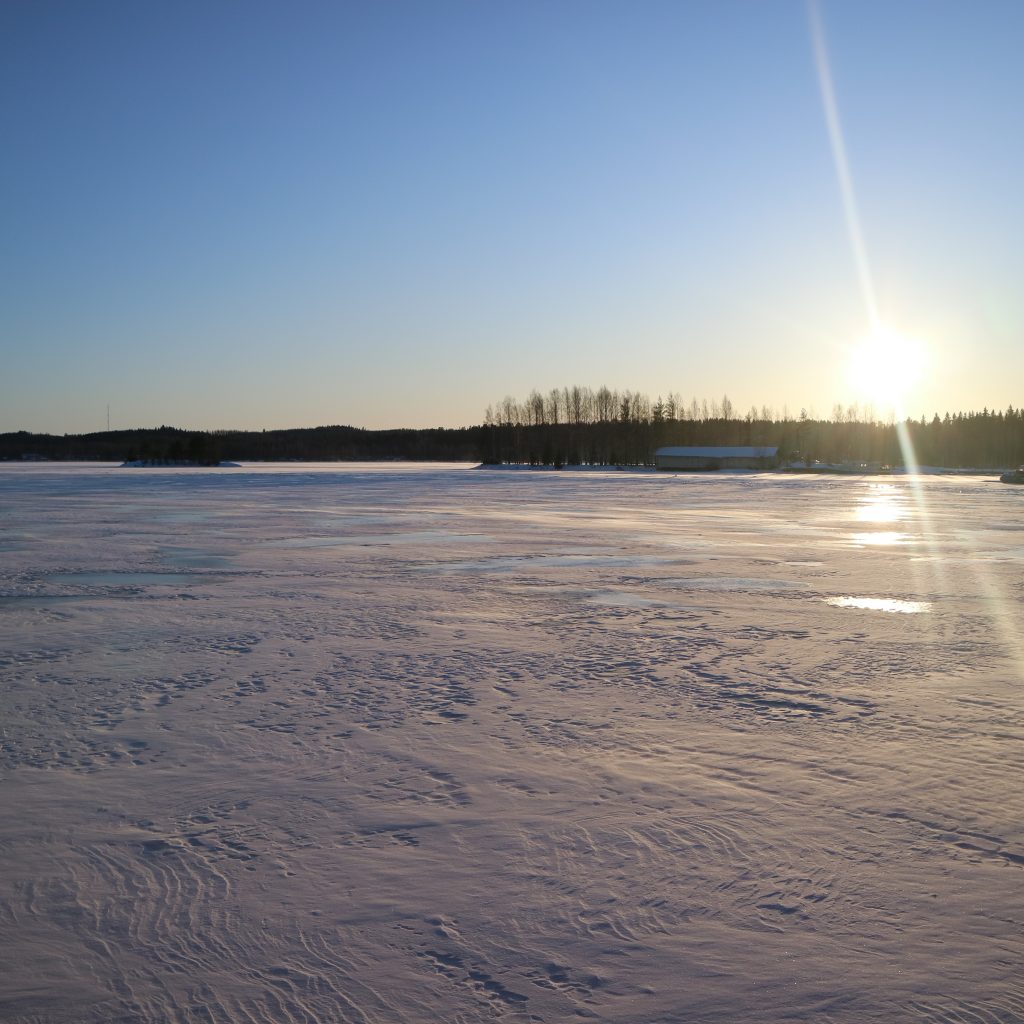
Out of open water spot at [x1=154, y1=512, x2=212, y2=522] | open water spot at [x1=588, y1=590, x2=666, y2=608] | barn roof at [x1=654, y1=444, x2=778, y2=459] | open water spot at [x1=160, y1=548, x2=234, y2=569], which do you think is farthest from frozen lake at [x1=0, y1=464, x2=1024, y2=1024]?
barn roof at [x1=654, y1=444, x2=778, y2=459]

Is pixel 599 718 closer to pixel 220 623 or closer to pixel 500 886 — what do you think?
pixel 500 886

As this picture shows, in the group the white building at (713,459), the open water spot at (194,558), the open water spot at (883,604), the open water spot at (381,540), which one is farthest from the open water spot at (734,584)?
the white building at (713,459)

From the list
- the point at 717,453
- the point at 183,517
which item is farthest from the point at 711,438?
the point at 183,517

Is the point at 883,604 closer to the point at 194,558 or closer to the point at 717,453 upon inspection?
the point at 194,558

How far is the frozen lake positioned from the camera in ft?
9.00

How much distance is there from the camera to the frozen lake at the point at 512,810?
2.74 m

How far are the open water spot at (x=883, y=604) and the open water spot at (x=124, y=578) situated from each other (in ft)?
25.7

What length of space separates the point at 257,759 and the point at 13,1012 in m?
2.08

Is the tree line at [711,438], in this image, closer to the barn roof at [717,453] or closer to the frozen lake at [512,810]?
the barn roof at [717,453]

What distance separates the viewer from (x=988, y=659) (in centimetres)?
695

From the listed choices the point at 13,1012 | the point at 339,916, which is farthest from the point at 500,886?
the point at 13,1012

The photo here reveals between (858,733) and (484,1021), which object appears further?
(858,733)

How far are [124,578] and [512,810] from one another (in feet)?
29.8

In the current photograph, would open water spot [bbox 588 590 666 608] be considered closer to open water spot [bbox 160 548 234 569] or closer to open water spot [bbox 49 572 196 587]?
open water spot [bbox 49 572 196 587]
